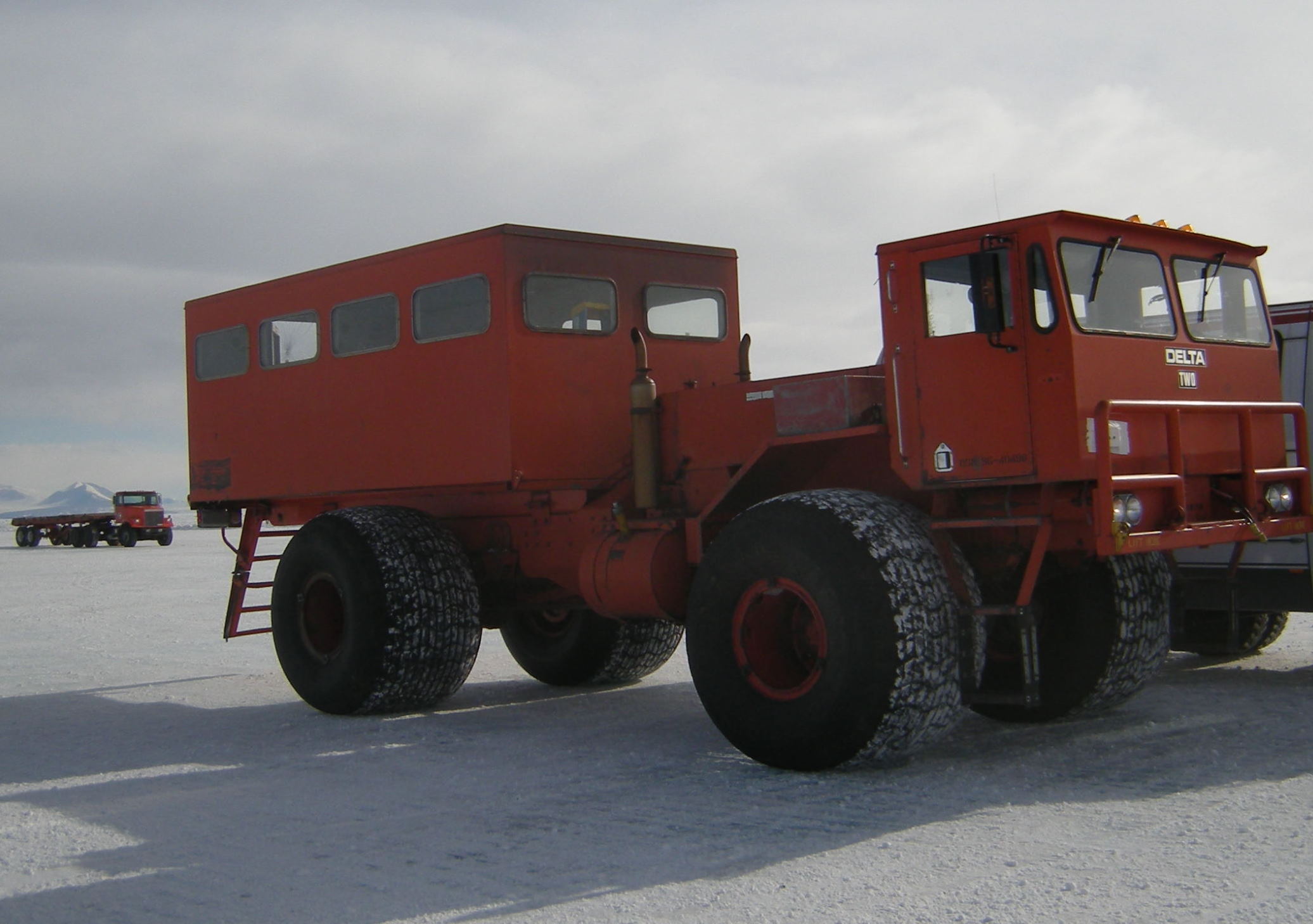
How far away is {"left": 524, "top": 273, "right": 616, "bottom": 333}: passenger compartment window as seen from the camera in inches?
371

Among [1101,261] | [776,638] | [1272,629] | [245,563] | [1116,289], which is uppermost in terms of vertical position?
[1101,261]

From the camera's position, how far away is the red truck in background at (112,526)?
48.0m

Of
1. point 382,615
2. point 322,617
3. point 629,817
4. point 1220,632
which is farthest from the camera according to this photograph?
point 1220,632

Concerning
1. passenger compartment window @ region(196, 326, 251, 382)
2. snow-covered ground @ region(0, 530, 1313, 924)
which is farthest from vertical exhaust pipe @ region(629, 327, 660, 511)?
passenger compartment window @ region(196, 326, 251, 382)

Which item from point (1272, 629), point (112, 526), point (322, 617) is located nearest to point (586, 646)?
point (322, 617)

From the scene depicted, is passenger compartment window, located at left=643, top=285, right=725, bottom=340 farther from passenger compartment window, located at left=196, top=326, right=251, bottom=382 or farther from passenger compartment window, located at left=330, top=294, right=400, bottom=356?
passenger compartment window, located at left=196, top=326, right=251, bottom=382

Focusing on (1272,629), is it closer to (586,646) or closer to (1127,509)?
(1127,509)

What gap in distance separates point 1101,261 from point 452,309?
464 cm

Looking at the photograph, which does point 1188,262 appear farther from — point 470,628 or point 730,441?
point 470,628

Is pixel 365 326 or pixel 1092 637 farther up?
pixel 365 326

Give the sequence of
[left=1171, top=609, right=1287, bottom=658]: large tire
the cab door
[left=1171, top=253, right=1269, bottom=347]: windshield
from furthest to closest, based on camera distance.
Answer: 1. [left=1171, top=609, right=1287, bottom=658]: large tire
2. [left=1171, top=253, right=1269, bottom=347]: windshield
3. the cab door

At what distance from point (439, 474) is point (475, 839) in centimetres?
437

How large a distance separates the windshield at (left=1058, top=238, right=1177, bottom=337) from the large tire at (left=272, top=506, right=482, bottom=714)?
4.98 meters

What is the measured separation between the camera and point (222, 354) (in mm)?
12031
